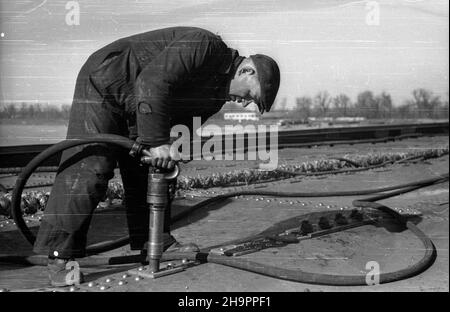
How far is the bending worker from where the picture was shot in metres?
2.09

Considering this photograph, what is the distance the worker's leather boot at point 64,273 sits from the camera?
6.89ft

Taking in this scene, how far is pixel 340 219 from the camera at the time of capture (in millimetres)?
3027

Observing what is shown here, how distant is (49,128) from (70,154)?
0.80 feet

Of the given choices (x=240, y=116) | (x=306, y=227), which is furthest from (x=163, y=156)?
(x=306, y=227)

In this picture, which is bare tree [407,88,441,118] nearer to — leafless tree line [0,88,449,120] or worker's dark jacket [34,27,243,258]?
leafless tree line [0,88,449,120]

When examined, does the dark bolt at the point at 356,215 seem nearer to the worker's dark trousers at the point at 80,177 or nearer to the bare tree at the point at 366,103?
the bare tree at the point at 366,103

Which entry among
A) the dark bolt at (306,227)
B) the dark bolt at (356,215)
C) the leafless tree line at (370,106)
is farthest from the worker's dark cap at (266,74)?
the dark bolt at (356,215)

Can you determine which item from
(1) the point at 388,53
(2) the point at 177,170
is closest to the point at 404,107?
(1) the point at 388,53

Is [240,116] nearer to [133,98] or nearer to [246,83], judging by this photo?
[246,83]

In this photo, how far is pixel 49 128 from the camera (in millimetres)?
2359

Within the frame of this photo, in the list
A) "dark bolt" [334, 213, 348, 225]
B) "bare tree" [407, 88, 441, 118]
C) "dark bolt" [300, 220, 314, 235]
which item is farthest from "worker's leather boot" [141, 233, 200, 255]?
"bare tree" [407, 88, 441, 118]

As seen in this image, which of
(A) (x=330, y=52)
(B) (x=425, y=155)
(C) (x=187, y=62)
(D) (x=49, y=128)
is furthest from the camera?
(B) (x=425, y=155)

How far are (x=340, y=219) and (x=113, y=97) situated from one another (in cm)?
146
